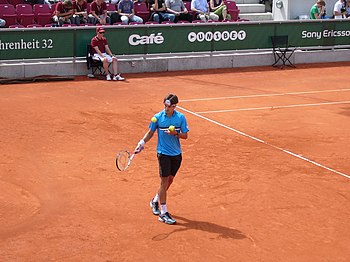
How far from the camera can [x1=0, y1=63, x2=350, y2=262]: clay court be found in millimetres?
9867

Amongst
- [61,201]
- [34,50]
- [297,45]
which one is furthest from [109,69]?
[61,201]

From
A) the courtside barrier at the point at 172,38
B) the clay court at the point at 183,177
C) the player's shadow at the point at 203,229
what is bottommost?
the player's shadow at the point at 203,229

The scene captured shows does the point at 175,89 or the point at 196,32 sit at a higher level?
the point at 196,32

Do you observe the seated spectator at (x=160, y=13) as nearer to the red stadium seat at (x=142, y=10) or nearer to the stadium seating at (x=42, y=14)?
the red stadium seat at (x=142, y=10)

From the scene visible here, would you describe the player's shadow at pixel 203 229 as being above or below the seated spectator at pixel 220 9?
below

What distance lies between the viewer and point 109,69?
24.7m

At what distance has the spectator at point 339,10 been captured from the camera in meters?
31.2

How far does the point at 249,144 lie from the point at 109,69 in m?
10.2

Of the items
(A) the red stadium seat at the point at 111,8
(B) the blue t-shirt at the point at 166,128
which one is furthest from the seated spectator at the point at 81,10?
(B) the blue t-shirt at the point at 166,128

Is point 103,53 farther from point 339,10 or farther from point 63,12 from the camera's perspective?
point 339,10

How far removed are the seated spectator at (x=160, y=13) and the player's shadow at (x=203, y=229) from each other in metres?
17.8

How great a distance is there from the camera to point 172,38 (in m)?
26.1

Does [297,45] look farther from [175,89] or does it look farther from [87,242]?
[87,242]

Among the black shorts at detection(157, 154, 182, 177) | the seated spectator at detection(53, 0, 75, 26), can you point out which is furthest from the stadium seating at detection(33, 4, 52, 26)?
the black shorts at detection(157, 154, 182, 177)
